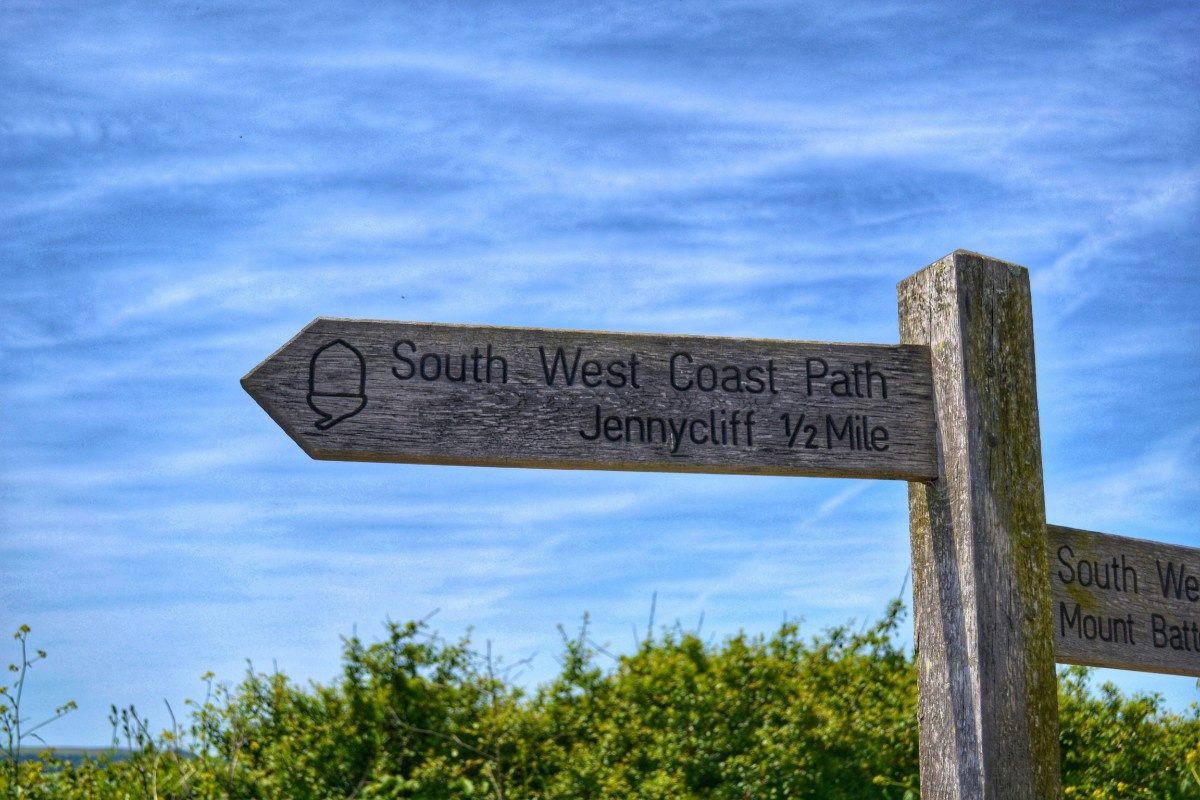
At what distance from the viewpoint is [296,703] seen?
629 cm

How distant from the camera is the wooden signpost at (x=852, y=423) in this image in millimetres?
2711

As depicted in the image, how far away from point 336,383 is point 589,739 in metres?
4.15

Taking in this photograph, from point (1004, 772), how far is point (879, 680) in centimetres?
396

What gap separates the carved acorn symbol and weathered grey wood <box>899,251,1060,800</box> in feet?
4.88

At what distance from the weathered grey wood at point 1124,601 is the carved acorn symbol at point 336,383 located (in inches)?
77.4

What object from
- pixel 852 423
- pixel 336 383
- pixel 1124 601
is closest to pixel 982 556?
pixel 852 423

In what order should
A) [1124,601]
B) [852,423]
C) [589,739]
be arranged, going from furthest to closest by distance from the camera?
1. [589,739]
2. [1124,601]
3. [852,423]

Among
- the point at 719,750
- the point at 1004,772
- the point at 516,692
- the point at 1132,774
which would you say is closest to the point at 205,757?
the point at 516,692

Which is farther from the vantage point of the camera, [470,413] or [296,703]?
[296,703]

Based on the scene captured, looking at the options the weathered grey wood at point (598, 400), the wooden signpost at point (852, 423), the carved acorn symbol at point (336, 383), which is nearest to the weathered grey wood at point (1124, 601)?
the wooden signpost at point (852, 423)

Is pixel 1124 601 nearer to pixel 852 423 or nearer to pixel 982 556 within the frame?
pixel 982 556

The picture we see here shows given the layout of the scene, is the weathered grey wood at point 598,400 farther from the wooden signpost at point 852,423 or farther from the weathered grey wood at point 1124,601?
the weathered grey wood at point 1124,601

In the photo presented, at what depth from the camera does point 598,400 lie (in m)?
2.81

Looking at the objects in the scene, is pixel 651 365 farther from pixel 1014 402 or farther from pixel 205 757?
pixel 205 757
